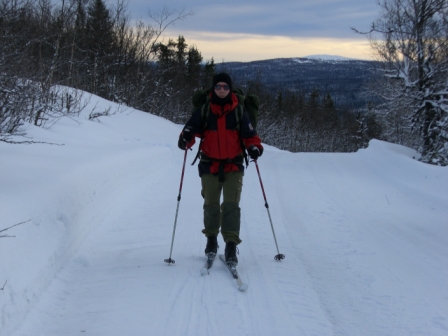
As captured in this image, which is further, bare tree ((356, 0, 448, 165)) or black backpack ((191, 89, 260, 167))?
bare tree ((356, 0, 448, 165))

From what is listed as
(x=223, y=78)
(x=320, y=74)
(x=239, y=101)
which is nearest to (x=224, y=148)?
(x=239, y=101)

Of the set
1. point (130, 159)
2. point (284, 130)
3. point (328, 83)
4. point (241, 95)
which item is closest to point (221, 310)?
point (241, 95)

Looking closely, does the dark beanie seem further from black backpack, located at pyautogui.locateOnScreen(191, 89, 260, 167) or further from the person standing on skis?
black backpack, located at pyautogui.locateOnScreen(191, 89, 260, 167)

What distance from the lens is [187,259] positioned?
4.73 metres

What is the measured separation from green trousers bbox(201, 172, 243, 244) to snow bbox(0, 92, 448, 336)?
0.39 metres

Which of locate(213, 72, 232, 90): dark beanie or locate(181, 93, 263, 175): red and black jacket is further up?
locate(213, 72, 232, 90): dark beanie

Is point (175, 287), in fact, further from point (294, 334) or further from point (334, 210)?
point (334, 210)

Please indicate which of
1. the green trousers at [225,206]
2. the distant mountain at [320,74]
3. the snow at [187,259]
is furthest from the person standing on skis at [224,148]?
the distant mountain at [320,74]

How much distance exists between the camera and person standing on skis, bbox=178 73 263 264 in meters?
4.50

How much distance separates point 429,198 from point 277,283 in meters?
6.01

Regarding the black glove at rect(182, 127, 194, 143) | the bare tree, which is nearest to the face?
the black glove at rect(182, 127, 194, 143)

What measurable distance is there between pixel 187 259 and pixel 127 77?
2476 cm

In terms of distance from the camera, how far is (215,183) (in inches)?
181

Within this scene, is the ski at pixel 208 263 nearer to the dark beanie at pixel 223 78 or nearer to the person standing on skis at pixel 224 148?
the person standing on skis at pixel 224 148
